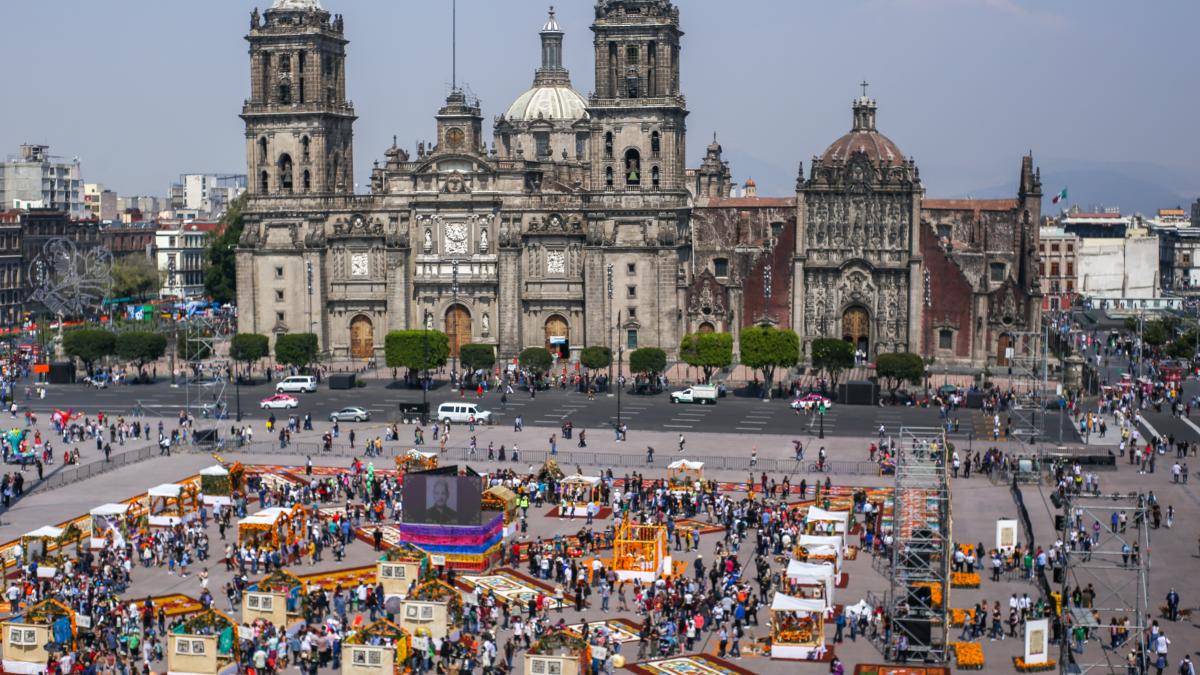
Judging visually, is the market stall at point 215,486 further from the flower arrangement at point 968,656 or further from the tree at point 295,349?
the tree at point 295,349

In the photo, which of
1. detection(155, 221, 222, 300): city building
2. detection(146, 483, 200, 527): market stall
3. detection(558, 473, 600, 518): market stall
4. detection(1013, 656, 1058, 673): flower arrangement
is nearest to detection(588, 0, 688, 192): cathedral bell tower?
detection(558, 473, 600, 518): market stall

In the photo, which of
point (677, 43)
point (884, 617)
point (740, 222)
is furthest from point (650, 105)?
point (884, 617)

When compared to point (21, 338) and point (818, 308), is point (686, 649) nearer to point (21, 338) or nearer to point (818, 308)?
point (818, 308)

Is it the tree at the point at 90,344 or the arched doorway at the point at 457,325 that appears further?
the arched doorway at the point at 457,325

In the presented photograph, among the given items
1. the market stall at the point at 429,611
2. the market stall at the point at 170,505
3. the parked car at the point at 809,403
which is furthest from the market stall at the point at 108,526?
the parked car at the point at 809,403

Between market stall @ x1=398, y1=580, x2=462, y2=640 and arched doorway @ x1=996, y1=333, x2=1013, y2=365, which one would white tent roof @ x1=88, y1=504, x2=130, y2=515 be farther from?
arched doorway @ x1=996, y1=333, x2=1013, y2=365

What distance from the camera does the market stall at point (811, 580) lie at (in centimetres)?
4344

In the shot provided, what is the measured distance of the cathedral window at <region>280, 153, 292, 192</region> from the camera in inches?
4001

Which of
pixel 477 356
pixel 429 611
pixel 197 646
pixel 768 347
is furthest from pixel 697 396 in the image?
pixel 197 646

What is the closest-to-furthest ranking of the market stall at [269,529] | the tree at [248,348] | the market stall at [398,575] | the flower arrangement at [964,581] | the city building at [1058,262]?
the market stall at [398,575]
the flower arrangement at [964,581]
the market stall at [269,529]
the tree at [248,348]
the city building at [1058,262]

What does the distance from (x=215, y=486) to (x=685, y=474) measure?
59.0ft

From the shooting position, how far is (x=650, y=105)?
95125mm

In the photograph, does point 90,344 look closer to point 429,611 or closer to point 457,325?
point 457,325

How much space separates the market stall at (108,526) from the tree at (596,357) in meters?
39.1
